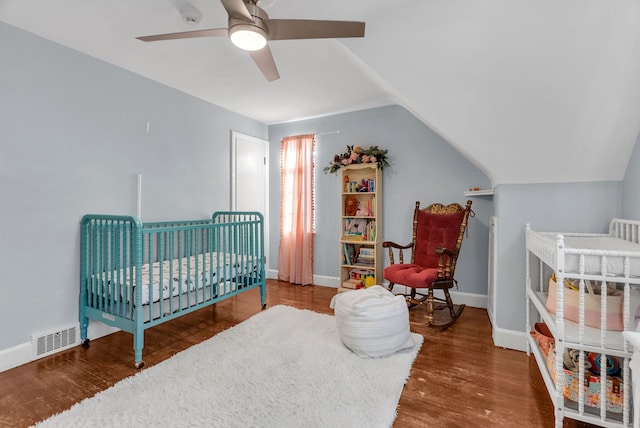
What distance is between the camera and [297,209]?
4.11m

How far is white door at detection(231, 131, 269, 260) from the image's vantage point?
3.88 metres

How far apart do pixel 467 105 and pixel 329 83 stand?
4.67ft

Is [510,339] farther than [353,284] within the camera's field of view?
No

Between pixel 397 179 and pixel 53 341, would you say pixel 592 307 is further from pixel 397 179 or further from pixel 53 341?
pixel 53 341

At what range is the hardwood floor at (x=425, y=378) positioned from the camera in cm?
156

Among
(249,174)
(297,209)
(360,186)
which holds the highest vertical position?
(249,174)

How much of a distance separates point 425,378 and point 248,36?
2204 mm

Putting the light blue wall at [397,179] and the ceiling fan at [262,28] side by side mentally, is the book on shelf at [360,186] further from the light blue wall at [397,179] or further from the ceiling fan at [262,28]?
the ceiling fan at [262,28]

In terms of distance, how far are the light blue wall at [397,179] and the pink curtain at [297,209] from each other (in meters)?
0.12

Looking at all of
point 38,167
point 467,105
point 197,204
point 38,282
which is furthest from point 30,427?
point 467,105

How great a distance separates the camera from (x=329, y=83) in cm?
293

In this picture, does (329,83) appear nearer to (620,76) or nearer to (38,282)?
(620,76)

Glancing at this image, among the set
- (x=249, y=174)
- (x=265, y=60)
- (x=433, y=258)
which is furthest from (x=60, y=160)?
(x=433, y=258)

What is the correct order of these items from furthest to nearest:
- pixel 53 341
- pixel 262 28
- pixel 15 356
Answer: pixel 53 341
pixel 15 356
pixel 262 28
